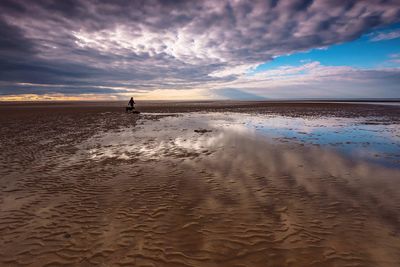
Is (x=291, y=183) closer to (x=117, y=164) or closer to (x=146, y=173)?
(x=146, y=173)

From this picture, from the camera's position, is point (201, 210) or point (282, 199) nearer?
point (201, 210)

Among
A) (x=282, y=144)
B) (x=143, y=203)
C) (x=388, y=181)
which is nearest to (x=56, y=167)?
(x=143, y=203)

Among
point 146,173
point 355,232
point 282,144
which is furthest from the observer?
point 282,144

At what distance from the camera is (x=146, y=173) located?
28.6 feet

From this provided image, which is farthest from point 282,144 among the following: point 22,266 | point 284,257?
point 22,266

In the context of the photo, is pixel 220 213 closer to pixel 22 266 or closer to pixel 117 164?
pixel 22 266

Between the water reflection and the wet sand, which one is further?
the water reflection

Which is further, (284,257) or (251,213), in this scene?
(251,213)

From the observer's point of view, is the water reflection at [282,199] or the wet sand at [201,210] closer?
the wet sand at [201,210]

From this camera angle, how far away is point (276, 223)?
16.9ft

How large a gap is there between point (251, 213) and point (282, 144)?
27.4 feet

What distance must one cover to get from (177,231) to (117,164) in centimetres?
586

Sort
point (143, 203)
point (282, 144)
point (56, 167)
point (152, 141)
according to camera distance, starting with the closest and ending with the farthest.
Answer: point (143, 203), point (56, 167), point (282, 144), point (152, 141)

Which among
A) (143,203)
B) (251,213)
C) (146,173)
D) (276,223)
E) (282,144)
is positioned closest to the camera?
(276,223)
